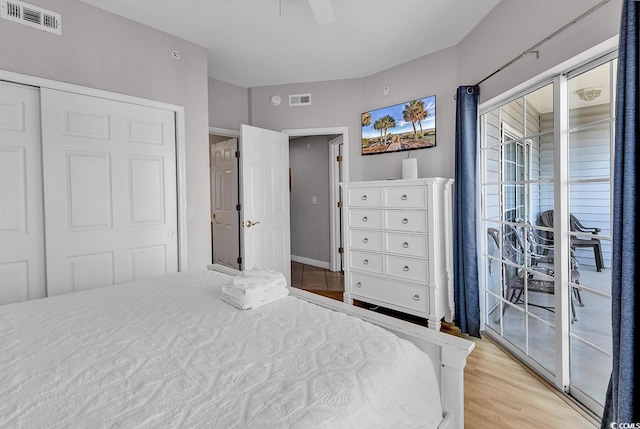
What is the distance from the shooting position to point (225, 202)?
13.8 ft

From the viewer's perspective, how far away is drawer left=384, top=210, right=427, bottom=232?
2.70 m

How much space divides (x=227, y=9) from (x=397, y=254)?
94.2 inches

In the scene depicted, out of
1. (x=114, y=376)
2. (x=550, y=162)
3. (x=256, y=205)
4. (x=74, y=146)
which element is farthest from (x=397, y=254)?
(x=74, y=146)

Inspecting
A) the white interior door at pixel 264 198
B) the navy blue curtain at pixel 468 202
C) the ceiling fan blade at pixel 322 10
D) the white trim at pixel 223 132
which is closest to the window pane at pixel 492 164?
the navy blue curtain at pixel 468 202

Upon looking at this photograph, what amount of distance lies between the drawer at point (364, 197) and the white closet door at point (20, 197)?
242 cm

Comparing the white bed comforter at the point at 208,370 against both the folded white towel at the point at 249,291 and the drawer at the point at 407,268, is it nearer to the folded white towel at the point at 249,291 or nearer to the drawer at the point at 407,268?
the folded white towel at the point at 249,291

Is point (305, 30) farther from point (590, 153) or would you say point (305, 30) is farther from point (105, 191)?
point (590, 153)

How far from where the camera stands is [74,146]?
7.48 feet

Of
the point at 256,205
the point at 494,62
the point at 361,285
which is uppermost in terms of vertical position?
the point at 494,62

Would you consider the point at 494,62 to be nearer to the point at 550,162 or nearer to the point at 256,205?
the point at 550,162

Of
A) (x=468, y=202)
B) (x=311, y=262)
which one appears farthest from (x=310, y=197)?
(x=468, y=202)

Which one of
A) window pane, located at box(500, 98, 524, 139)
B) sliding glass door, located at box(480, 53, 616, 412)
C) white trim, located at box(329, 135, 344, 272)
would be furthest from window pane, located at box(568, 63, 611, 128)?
white trim, located at box(329, 135, 344, 272)

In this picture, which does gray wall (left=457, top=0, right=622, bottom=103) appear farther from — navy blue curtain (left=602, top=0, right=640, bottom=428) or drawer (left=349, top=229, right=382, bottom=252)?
drawer (left=349, top=229, right=382, bottom=252)

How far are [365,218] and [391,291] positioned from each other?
28.1 inches
